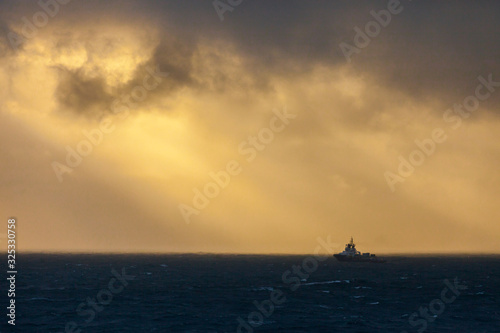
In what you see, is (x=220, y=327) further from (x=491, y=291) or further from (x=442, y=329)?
(x=491, y=291)

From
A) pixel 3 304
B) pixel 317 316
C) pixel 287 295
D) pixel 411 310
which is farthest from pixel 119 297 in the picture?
pixel 411 310

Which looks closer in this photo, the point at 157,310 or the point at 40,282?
the point at 157,310

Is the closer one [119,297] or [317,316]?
[317,316]

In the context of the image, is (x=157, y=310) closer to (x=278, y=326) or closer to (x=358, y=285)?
(x=278, y=326)

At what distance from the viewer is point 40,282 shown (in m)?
136

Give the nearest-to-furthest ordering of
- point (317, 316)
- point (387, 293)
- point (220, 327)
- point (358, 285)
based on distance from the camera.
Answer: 1. point (220, 327)
2. point (317, 316)
3. point (387, 293)
4. point (358, 285)

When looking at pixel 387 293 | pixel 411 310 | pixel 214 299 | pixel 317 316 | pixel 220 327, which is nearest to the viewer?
pixel 220 327

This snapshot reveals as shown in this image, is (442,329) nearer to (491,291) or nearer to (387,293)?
(387,293)

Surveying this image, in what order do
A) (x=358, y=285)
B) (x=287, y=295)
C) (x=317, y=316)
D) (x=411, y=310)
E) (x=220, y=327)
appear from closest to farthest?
(x=220, y=327)
(x=317, y=316)
(x=411, y=310)
(x=287, y=295)
(x=358, y=285)

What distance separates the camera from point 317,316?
8281cm

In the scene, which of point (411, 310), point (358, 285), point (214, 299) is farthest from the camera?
point (358, 285)

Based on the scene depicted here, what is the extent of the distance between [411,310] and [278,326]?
2799 cm

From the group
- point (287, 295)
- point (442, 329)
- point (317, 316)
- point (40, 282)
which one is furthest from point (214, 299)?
point (40, 282)

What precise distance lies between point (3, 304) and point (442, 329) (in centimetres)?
7147
